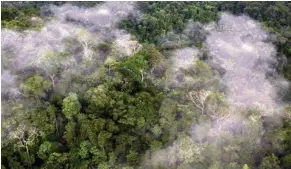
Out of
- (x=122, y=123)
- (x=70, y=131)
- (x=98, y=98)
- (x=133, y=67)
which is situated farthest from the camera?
(x=133, y=67)

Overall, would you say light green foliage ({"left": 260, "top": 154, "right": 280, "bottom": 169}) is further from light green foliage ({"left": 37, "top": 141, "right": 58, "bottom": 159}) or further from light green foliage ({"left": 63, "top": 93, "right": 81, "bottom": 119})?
light green foliage ({"left": 37, "top": 141, "right": 58, "bottom": 159})

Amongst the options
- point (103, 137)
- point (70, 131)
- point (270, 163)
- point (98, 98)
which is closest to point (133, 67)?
point (98, 98)

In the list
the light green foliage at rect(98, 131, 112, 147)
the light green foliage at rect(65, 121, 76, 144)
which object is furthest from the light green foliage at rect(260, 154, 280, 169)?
the light green foliage at rect(65, 121, 76, 144)

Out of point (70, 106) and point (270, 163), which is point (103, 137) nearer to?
point (70, 106)

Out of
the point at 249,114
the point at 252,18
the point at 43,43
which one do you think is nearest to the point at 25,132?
the point at 43,43

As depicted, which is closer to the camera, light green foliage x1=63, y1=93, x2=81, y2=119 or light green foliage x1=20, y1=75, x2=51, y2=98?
light green foliage x1=63, y1=93, x2=81, y2=119

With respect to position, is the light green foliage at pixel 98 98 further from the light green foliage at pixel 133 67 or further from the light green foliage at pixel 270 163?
the light green foliage at pixel 270 163

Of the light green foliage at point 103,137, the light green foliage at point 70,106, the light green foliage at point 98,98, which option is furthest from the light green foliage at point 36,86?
the light green foliage at point 103,137

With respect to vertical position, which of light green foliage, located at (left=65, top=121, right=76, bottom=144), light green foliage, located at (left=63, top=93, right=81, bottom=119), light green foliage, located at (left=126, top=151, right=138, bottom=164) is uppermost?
light green foliage, located at (left=63, top=93, right=81, bottom=119)
